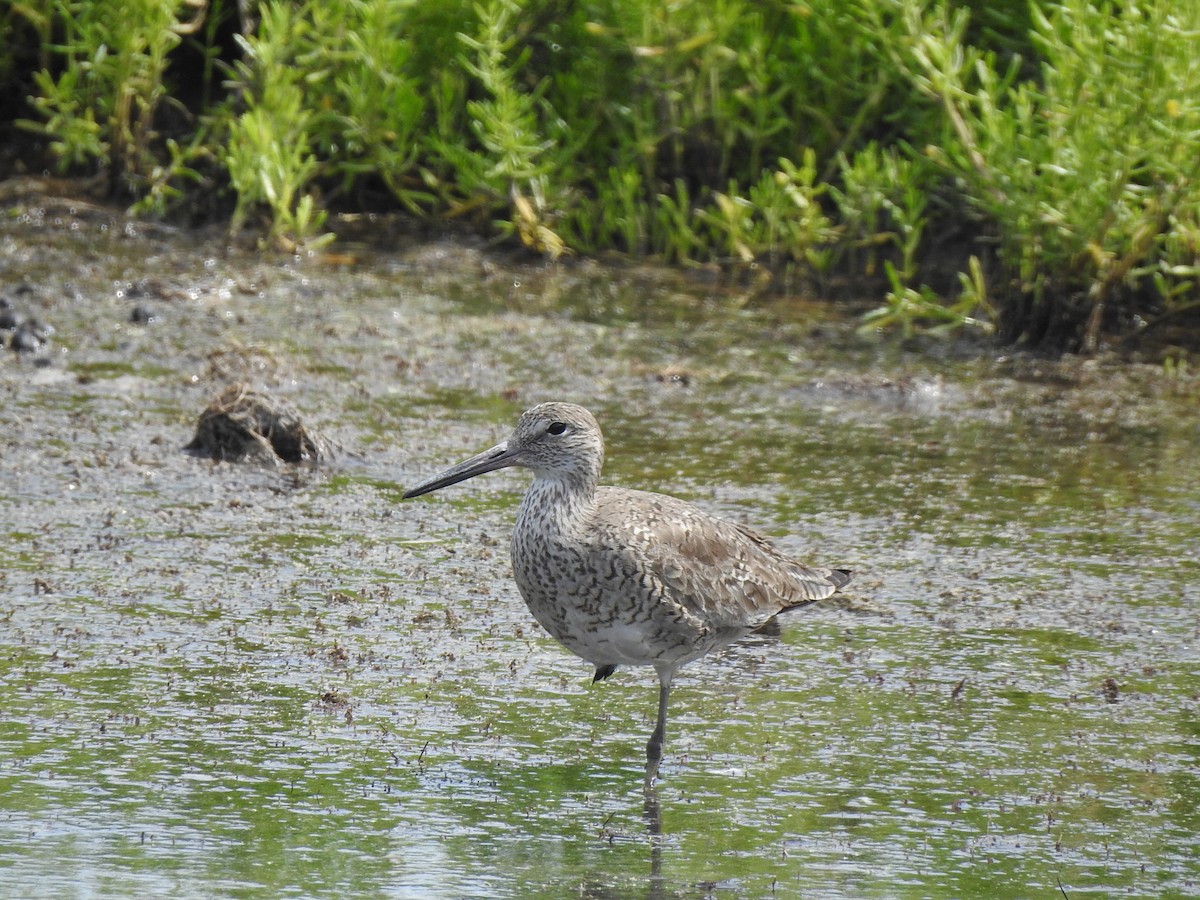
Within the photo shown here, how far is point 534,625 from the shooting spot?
712 centimetres

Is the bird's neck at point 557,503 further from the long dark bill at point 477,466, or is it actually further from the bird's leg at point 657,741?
the bird's leg at point 657,741

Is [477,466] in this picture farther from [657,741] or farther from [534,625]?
[657,741]

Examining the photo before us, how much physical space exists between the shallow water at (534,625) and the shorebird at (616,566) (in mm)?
350

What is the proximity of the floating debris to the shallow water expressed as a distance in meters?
0.14

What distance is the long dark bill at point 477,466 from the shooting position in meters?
6.41

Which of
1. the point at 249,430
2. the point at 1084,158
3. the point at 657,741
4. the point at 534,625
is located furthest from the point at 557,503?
the point at 1084,158

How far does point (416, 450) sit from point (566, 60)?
16.1 ft

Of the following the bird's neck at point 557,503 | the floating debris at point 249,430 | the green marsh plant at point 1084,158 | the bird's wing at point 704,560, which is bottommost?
the floating debris at point 249,430

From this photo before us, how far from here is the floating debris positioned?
871 centimetres

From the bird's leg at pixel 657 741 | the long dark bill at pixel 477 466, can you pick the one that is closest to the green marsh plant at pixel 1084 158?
the long dark bill at pixel 477 466

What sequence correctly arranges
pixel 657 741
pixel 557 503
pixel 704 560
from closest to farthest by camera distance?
pixel 657 741 < pixel 557 503 < pixel 704 560

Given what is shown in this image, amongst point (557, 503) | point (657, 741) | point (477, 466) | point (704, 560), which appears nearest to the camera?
point (657, 741)

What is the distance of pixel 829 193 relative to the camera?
12.6 m

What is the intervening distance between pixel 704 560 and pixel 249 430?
320 cm
